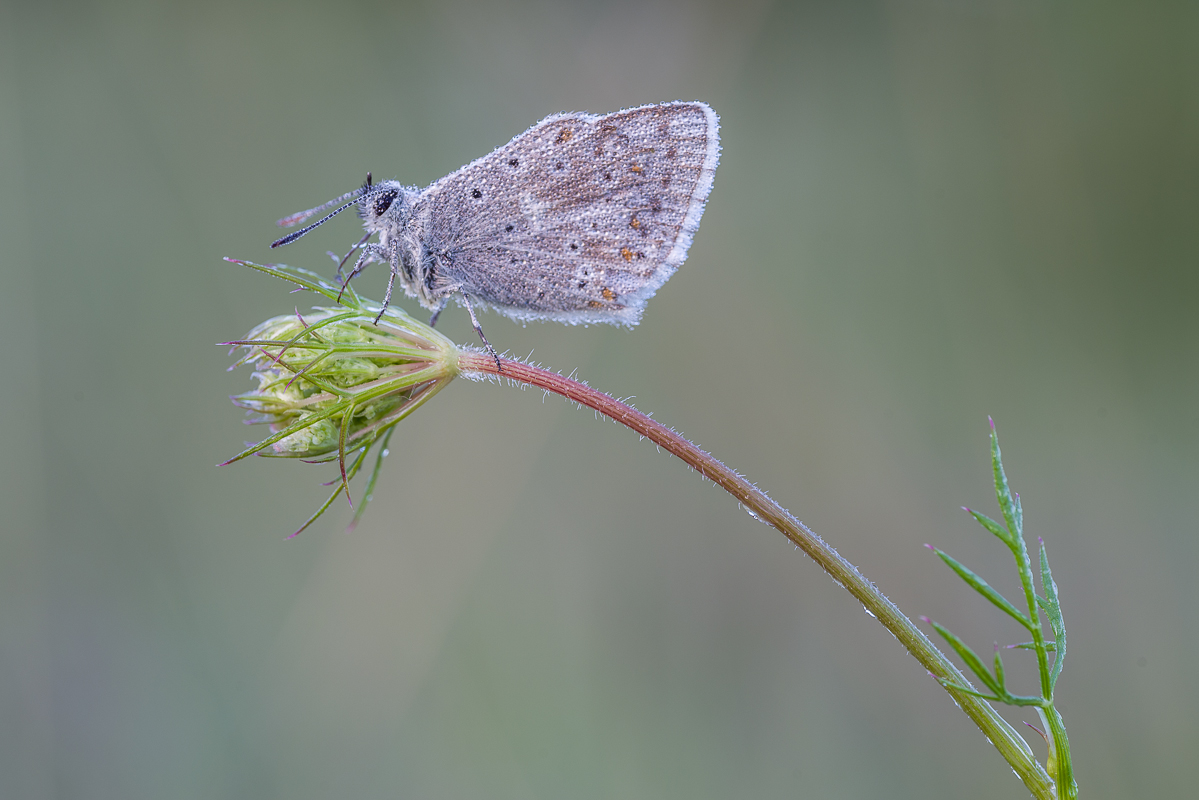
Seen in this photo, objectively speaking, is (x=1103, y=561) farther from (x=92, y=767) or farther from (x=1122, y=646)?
(x=92, y=767)

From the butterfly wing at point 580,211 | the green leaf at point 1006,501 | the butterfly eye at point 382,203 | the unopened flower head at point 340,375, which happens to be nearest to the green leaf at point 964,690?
the green leaf at point 1006,501

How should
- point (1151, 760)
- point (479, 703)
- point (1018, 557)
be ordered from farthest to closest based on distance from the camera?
point (479, 703)
point (1151, 760)
point (1018, 557)

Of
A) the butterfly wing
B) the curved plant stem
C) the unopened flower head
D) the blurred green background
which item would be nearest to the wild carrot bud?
the unopened flower head

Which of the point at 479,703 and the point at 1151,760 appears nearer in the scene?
the point at 1151,760

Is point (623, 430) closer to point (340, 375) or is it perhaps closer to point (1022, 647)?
point (340, 375)

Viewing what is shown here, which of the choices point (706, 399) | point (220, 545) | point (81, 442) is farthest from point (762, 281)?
point (81, 442)

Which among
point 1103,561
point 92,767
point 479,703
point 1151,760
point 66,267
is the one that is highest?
point 1103,561
